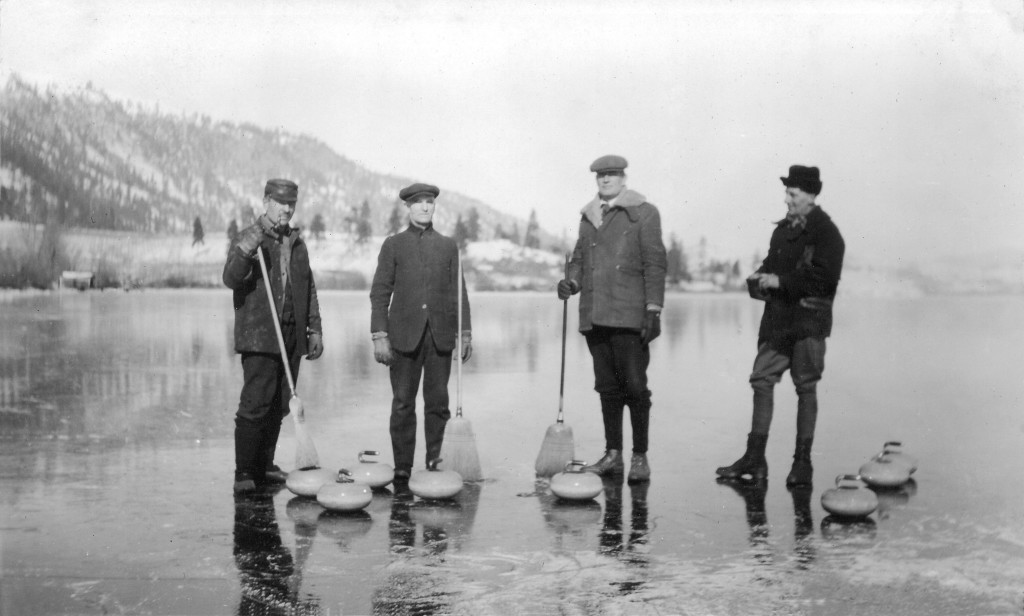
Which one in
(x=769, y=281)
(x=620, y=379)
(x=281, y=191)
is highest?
(x=281, y=191)

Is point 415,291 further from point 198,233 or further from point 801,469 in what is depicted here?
point 198,233

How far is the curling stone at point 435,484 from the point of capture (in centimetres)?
588

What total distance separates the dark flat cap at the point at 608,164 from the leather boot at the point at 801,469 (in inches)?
75.0

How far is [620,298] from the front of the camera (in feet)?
21.7

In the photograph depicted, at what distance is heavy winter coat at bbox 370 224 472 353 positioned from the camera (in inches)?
261

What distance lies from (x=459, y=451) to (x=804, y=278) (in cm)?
218

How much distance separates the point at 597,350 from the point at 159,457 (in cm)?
284

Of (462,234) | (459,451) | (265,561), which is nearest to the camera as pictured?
(265,561)

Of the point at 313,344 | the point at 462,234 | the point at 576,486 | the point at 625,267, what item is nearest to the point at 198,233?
the point at 462,234

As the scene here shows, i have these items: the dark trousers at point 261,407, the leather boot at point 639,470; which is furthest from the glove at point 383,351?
the leather boot at point 639,470

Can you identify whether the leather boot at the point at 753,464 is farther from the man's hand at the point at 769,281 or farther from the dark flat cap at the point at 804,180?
the dark flat cap at the point at 804,180

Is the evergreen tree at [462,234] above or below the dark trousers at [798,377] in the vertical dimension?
above

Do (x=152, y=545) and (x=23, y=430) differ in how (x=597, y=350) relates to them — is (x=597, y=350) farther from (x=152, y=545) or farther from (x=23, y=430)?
(x=23, y=430)

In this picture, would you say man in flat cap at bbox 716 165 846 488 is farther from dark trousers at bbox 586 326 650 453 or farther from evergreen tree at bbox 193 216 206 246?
evergreen tree at bbox 193 216 206 246
